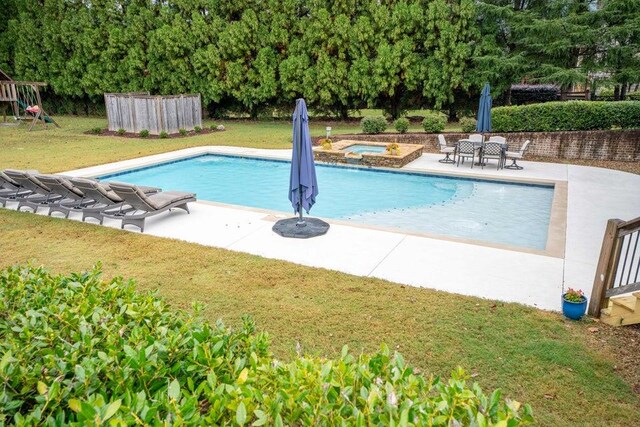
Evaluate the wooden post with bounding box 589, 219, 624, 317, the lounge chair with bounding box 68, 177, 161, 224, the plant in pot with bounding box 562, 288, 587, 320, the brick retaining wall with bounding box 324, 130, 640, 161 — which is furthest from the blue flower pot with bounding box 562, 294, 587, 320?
the brick retaining wall with bounding box 324, 130, 640, 161

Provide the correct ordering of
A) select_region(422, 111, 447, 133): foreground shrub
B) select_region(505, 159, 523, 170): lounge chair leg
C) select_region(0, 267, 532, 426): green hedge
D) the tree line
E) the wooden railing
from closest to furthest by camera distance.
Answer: select_region(0, 267, 532, 426): green hedge < the wooden railing < select_region(505, 159, 523, 170): lounge chair leg < select_region(422, 111, 447, 133): foreground shrub < the tree line

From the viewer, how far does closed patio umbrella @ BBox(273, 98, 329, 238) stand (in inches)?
314

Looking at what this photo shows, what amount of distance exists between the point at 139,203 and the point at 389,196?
6.68m

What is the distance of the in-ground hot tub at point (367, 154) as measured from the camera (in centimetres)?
1485

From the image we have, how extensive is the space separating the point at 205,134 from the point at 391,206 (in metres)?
13.6

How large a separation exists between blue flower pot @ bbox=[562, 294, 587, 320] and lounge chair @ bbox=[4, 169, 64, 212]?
9.43m

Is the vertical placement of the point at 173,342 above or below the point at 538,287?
above

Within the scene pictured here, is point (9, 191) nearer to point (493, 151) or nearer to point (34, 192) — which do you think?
point (34, 192)

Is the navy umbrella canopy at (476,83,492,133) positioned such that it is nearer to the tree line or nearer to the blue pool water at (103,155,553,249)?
the blue pool water at (103,155,553,249)

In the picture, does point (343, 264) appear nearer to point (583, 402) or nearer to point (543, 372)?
point (543, 372)

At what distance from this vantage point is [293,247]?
771 centimetres

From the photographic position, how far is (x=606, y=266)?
5.16 metres

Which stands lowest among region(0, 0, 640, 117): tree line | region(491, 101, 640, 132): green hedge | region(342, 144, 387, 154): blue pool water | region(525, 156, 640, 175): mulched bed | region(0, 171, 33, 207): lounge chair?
region(0, 171, 33, 207): lounge chair

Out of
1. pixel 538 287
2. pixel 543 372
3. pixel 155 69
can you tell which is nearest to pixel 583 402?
pixel 543 372
